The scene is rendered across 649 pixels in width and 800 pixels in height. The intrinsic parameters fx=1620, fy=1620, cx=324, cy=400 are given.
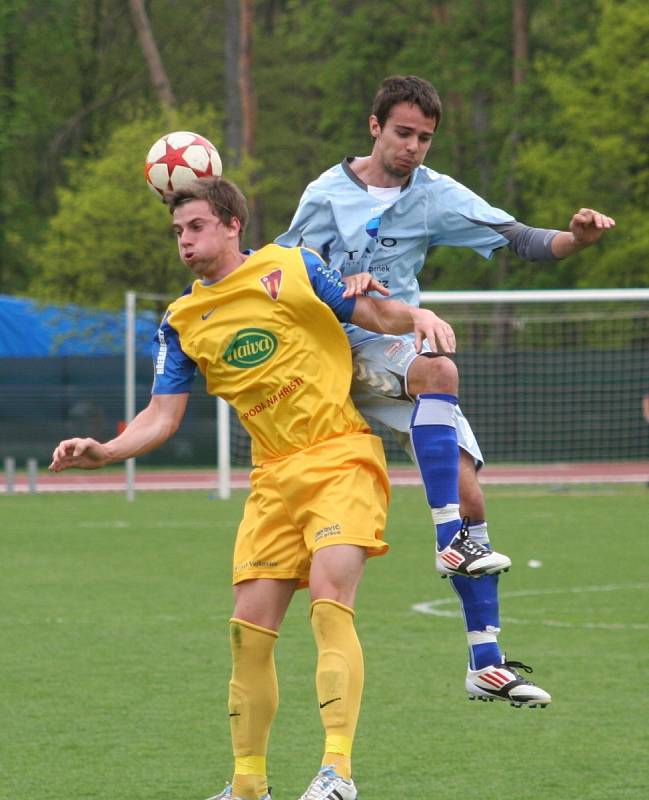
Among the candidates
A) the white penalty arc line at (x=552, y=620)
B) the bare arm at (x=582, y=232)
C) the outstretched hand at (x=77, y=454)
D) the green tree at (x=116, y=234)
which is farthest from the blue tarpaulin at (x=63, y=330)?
the outstretched hand at (x=77, y=454)

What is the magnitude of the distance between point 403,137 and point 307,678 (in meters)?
4.15

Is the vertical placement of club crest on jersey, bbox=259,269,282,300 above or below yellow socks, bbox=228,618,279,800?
above

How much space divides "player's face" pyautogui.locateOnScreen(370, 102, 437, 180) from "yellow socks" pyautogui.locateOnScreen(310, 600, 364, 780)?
6.00 feet

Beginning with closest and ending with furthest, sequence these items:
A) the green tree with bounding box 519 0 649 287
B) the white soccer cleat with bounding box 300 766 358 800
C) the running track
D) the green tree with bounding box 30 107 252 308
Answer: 1. the white soccer cleat with bounding box 300 766 358 800
2. the running track
3. the green tree with bounding box 30 107 252 308
4. the green tree with bounding box 519 0 649 287

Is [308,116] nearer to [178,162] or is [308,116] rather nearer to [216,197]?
[178,162]

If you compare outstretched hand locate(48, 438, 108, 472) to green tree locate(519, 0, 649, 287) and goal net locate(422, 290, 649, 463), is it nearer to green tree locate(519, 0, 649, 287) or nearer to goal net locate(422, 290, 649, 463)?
goal net locate(422, 290, 649, 463)

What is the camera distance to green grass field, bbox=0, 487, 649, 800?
7.23 meters

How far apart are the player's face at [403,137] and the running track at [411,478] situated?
19192mm

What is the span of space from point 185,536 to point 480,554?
12.3 meters

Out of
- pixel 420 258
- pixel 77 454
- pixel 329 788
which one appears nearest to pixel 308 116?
pixel 420 258

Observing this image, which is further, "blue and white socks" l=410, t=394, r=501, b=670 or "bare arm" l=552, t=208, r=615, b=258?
"blue and white socks" l=410, t=394, r=501, b=670

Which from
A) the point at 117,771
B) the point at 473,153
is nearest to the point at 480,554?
the point at 117,771

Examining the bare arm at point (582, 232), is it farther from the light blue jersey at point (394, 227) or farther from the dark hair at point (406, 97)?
the dark hair at point (406, 97)

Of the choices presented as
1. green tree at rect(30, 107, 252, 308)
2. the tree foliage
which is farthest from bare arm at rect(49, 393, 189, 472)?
the tree foliage
